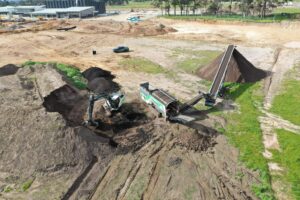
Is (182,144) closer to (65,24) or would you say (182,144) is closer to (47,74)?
(47,74)

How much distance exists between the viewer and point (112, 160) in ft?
49.6

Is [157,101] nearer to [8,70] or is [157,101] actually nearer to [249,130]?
[249,130]

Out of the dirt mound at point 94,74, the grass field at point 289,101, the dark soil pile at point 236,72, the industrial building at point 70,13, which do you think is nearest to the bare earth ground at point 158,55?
the grass field at point 289,101

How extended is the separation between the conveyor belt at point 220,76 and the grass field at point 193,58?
428 cm

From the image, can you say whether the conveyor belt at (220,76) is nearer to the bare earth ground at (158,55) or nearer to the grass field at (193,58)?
the bare earth ground at (158,55)

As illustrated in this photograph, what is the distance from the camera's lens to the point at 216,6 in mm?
84000

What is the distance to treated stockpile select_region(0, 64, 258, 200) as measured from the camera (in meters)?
13.2

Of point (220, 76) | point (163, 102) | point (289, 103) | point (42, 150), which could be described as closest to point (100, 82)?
point (163, 102)

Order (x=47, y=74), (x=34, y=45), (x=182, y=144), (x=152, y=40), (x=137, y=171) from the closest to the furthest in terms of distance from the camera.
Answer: (x=137, y=171) < (x=182, y=144) < (x=47, y=74) < (x=34, y=45) < (x=152, y=40)

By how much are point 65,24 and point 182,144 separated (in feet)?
204

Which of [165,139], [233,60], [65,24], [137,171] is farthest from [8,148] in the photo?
[65,24]

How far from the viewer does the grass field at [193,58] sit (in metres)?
33.0

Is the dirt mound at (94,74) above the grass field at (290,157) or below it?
above

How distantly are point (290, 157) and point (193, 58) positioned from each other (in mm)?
23045
